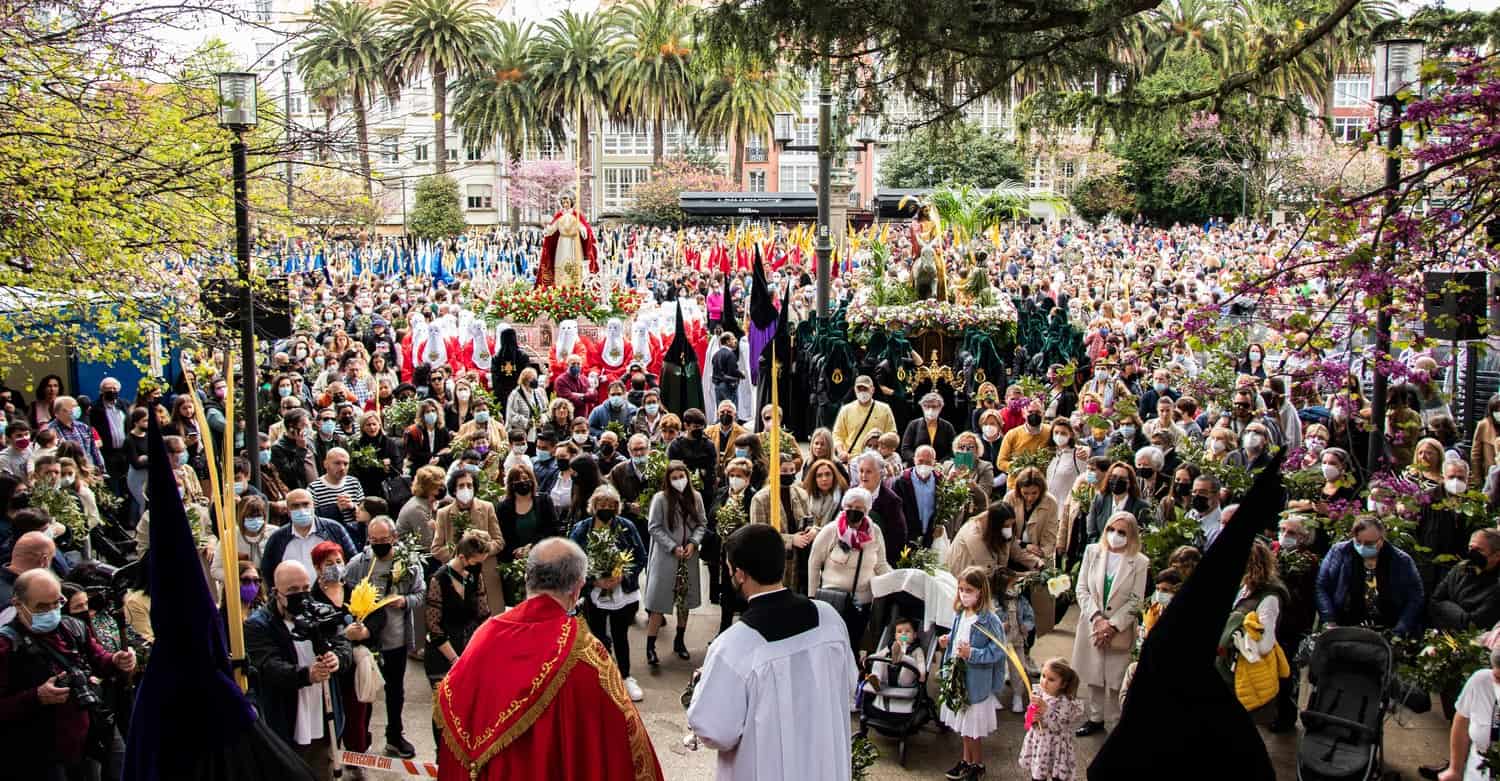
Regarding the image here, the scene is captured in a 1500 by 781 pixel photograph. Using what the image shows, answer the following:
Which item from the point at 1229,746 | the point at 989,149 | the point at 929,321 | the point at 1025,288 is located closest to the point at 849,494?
the point at 1229,746

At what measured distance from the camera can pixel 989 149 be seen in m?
67.2

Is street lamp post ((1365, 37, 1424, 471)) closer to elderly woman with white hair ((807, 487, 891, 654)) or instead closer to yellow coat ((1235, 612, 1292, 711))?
yellow coat ((1235, 612, 1292, 711))

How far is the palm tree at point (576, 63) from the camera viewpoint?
202 feet

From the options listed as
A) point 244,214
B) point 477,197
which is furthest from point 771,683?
point 477,197

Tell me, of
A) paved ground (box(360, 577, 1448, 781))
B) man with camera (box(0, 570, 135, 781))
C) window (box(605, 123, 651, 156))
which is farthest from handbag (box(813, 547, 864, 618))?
window (box(605, 123, 651, 156))

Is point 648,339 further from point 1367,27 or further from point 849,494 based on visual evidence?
point 1367,27

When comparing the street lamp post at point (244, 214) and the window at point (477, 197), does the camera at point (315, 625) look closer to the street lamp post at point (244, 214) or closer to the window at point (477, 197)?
the street lamp post at point (244, 214)

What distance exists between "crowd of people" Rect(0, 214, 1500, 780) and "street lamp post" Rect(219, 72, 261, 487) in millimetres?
143

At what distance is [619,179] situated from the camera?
284 feet

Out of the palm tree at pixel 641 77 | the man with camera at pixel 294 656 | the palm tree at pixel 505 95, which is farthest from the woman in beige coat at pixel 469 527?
the palm tree at pixel 505 95

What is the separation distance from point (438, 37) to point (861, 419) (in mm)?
48197

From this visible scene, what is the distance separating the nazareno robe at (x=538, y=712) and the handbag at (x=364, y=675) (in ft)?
8.70

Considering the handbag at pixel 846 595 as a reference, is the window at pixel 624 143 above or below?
above

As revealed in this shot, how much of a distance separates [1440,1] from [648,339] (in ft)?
47.4
